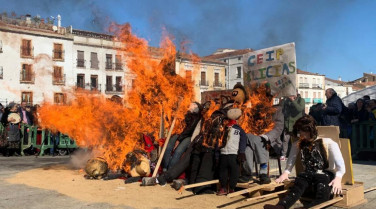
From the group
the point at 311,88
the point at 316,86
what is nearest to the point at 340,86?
the point at 316,86

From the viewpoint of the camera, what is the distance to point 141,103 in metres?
9.23

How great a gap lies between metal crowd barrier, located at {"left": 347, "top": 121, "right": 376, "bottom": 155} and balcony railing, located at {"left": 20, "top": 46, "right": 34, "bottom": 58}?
3432 centimetres

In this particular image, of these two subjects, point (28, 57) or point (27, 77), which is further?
point (28, 57)

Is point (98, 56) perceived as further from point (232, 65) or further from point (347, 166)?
point (347, 166)

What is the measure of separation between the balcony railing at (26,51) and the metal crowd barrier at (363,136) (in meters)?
34.3

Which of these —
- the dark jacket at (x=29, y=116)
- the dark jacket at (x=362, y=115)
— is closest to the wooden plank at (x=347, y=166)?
the dark jacket at (x=362, y=115)

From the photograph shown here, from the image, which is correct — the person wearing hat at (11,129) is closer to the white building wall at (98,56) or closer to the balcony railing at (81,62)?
the white building wall at (98,56)

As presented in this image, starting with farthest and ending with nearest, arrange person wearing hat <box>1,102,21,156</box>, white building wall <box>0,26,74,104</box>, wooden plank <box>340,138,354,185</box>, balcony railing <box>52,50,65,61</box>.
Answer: balcony railing <box>52,50,65,61</box> → white building wall <box>0,26,74,104</box> → person wearing hat <box>1,102,21,156</box> → wooden plank <box>340,138,354,185</box>

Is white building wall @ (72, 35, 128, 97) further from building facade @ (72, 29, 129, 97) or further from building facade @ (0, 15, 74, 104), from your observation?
building facade @ (0, 15, 74, 104)

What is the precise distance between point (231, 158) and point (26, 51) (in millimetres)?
37404

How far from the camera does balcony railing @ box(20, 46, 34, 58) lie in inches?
1521

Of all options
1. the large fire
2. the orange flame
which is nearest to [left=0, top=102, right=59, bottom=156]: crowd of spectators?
the large fire

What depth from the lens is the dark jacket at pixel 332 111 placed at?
34.7 ft

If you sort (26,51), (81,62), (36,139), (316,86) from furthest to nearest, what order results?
(316,86)
(81,62)
(26,51)
(36,139)
